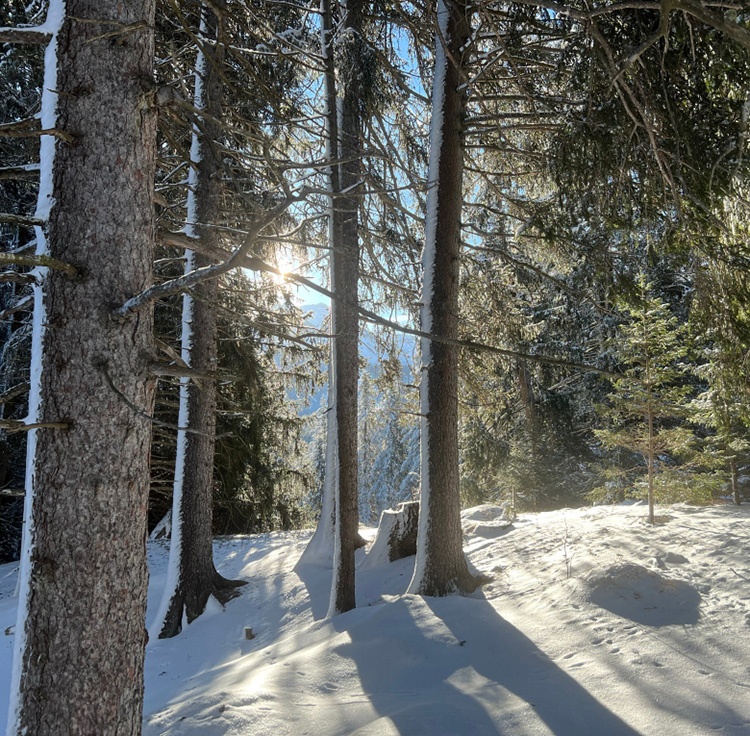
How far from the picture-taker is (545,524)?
27.1 ft

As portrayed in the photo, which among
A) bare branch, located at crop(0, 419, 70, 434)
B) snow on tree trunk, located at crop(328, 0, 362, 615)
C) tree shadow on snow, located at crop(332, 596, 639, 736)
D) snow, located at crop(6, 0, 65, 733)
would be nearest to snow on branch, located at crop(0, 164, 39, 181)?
snow, located at crop(6, 0, 65, 733)

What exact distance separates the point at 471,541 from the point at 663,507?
4.02 m

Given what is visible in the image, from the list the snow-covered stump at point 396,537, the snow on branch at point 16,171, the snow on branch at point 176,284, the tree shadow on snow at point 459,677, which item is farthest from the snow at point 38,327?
the snow-covered stump at point 396,537

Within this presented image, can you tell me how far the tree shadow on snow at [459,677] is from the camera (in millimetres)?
3436

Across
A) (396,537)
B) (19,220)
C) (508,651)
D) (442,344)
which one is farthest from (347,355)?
(19,220)

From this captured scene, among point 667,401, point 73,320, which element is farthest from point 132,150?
point 667,401

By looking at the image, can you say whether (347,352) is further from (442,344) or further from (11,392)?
(11,392)

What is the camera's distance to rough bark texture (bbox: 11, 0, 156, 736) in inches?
91.0

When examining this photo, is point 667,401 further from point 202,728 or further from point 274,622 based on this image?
point 202,728

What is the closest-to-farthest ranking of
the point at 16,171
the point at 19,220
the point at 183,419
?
the point at 19,220 < the point at 16,171 < the point at 183,419

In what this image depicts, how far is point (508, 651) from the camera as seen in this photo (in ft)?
14.6

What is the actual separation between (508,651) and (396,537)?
343cm

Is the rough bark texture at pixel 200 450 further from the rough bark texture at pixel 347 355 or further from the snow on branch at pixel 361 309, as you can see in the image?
the snow on branch at pixel 361 309

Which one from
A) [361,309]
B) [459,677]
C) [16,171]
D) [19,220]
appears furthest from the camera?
[459,677]
